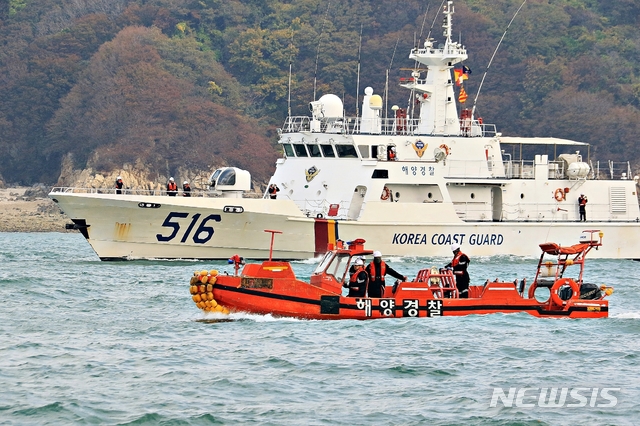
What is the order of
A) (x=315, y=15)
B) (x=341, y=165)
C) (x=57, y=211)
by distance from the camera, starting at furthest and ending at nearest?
(x=315, y=15)
(x=57, y=211)
(x=341, y=165)

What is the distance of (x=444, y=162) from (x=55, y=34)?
185 ft

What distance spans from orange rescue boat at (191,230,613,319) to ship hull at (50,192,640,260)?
1318cm

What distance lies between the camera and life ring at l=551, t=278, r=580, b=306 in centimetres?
2081

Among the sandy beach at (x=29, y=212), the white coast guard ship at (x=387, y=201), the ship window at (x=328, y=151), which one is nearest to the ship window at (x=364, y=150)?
the white coast guard ship at (x=387, y=201)

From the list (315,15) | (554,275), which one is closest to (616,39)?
(315,15)

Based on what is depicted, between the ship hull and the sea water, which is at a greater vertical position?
the ship hull

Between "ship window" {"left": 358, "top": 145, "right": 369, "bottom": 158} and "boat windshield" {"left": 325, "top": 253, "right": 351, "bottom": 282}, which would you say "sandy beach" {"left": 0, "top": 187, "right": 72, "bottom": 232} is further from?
"boat windshield" {"left": 325, "top": 253, "right": 351, "bottom": 282}

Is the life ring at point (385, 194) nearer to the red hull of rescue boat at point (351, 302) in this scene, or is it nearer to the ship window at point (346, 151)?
the ship window at point (346, 151)

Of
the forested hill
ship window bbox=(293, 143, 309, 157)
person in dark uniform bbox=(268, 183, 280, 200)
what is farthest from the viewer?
the forested hill

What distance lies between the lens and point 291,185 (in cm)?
3659

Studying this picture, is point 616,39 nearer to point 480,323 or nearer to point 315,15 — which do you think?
point 315,15

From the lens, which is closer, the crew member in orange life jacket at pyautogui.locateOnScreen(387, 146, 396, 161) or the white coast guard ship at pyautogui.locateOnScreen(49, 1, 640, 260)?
the white coast guard ship at pyautogui.locateOnScreen(49, 1, 640, 260)

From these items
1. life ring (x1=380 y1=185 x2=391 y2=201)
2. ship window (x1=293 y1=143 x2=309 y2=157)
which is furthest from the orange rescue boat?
ship window (x1=293 y1=143 x2=309 y2=157)

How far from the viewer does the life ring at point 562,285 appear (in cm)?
2081
